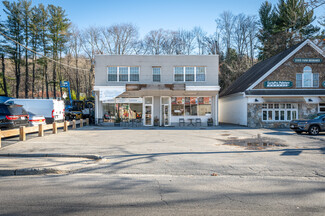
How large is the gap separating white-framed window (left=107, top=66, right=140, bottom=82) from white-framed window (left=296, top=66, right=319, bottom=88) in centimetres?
1654

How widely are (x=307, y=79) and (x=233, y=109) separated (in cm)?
817

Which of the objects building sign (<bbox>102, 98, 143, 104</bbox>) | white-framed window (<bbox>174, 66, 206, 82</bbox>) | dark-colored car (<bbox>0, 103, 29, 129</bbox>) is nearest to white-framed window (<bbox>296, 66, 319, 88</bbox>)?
white-framed window (<bbox>174, 66, 206, 82</bbox>)

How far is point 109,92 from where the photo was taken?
2480 centimetres

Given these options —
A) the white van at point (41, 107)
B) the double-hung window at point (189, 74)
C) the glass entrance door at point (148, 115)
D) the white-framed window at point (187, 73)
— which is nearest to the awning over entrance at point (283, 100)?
the white-framed window at point (187, 73)

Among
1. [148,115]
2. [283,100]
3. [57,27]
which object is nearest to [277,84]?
[283,100]

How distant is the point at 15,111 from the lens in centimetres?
1446

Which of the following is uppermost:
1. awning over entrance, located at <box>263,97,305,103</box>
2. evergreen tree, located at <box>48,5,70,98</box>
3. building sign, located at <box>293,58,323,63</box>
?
evergreen tree, located at <box>48,5,70,98</box>

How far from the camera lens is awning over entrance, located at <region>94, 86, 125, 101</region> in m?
24.6

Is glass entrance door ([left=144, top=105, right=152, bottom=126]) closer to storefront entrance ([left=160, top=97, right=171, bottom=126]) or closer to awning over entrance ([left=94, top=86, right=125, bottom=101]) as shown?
storefront entrance ([left=160, top=97, right=171, bottom=126])

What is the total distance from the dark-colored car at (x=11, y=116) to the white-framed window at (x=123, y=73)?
38.0 ft

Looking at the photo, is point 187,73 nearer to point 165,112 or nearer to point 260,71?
point 165,112

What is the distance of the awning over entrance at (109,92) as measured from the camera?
2459 cm

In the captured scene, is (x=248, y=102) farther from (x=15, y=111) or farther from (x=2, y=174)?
(x=2, y=174)

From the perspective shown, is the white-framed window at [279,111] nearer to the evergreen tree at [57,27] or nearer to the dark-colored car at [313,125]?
the dark-colored car at [313,125]
